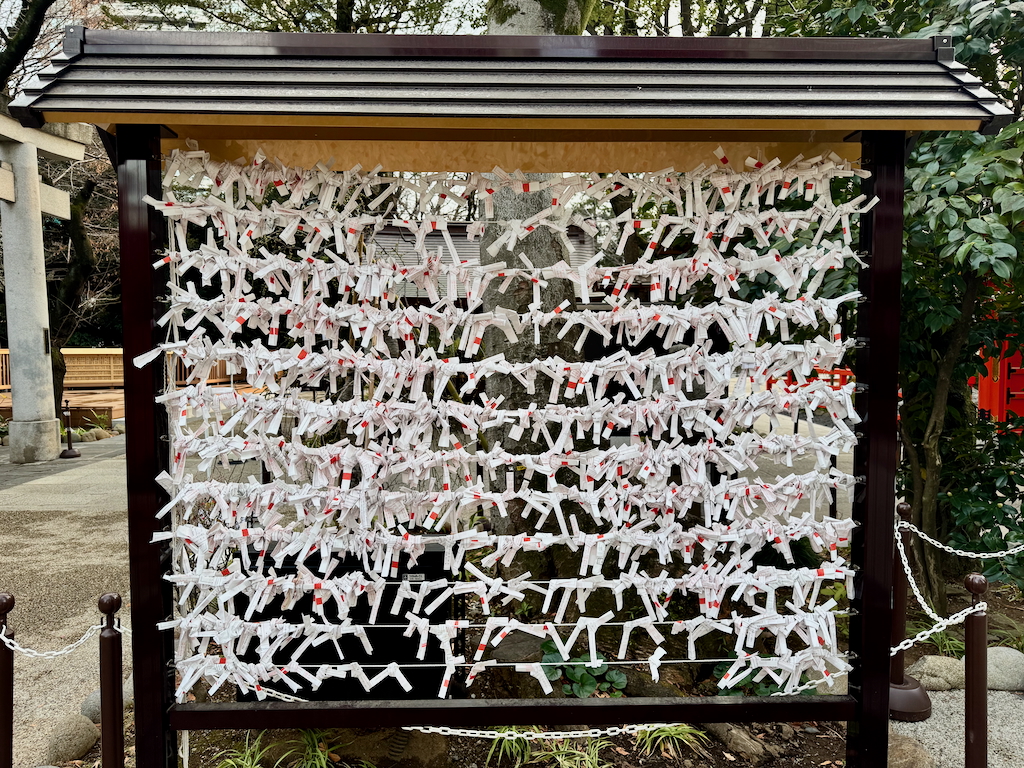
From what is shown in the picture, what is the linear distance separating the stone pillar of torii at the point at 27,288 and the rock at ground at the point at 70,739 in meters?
8.59

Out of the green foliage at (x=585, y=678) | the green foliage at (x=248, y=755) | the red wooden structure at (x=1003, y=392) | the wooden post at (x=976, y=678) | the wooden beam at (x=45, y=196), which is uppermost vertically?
the wooden beam at (x=45, y=196)

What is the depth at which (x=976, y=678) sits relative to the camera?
2.50 m

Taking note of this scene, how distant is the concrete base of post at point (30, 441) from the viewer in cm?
989

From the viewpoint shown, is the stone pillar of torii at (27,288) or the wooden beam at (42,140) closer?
the wooden beam at (42,140)

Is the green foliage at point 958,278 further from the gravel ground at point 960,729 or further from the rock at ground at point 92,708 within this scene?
the rock at ground at point 92,708

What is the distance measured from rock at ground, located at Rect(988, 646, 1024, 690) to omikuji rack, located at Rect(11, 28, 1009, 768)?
1.49m

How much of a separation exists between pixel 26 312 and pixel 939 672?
11651 millimetres

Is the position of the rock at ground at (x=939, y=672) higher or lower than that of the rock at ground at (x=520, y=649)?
lower

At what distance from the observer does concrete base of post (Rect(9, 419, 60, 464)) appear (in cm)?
989

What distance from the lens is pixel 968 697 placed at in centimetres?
253

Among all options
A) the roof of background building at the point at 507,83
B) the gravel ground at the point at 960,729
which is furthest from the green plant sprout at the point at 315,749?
the gravel ground at the point at 960,729

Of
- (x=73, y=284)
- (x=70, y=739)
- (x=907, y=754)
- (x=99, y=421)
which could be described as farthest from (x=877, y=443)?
(x=73, y=284)

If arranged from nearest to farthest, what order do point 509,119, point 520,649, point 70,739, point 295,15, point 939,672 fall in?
point 509,119, point 70,739, point 520,649, point 939,672, point 295,15

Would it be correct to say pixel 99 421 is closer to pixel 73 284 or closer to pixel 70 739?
pixel 73 284
